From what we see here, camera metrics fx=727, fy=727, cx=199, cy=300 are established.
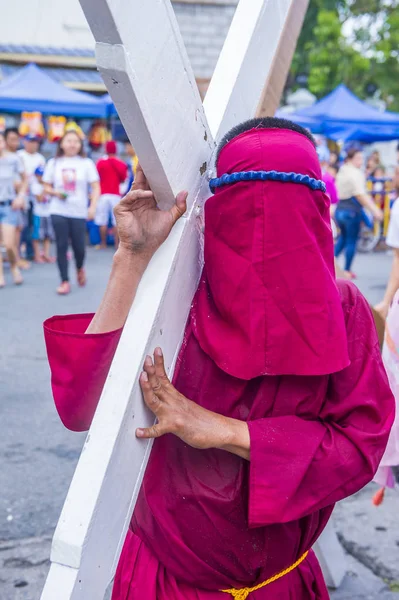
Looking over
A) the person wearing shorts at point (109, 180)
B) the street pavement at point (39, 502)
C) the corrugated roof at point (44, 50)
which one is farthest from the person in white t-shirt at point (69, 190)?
the corrugated roof at point (44, 50)

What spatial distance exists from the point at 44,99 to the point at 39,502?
9.70 meters

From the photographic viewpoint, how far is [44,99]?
11977 mm

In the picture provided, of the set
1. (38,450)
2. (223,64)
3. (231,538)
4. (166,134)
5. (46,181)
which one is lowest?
(38,450)

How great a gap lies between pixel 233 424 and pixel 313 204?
0.42m

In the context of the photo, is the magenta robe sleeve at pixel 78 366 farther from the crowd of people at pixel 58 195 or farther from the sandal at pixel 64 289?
the sandal at pixel 64 289

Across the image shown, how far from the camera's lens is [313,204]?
1271 millimetres

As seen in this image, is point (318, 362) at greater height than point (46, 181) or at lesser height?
greater

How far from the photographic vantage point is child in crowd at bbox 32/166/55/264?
10.3 metres

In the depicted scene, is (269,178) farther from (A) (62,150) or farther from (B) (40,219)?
(B) (40,219)

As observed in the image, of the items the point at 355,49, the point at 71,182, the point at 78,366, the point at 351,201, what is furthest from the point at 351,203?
the point at 355,49

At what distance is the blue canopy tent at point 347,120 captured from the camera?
50.1 feet

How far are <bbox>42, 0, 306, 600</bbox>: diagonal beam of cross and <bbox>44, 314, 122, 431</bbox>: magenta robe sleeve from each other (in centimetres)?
16

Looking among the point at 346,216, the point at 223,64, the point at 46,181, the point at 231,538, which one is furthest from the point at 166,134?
the point at 346,216

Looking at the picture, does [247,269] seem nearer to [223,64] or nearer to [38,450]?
[223,64]
